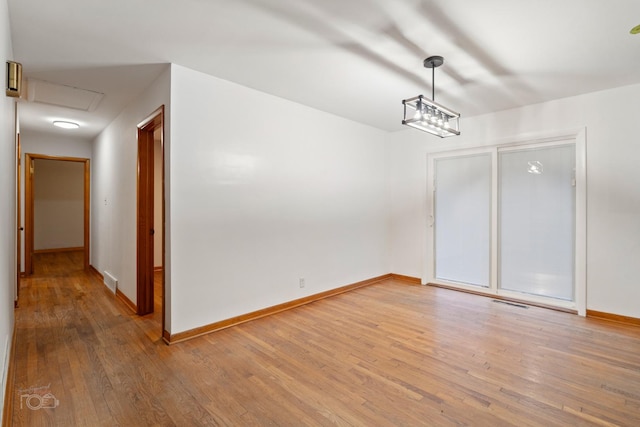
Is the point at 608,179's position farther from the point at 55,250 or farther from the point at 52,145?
the point at 55,250

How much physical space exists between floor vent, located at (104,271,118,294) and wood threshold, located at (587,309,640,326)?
6098 mm

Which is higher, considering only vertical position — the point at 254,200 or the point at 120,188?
the point at 120,188

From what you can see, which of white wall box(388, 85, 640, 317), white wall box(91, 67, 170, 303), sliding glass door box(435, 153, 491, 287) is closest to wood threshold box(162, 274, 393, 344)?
white wall box(91, 67, 170, 303)

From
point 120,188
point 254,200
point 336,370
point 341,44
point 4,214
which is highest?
point 341,44

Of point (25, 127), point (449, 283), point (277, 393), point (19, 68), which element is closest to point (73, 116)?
point (25, 127)

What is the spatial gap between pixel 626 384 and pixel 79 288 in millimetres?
6415

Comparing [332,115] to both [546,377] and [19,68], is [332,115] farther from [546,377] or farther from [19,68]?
[546,377]

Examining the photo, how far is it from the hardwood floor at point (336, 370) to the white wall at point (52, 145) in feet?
10.5

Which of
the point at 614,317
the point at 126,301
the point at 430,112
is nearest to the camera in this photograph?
the point at 430,112

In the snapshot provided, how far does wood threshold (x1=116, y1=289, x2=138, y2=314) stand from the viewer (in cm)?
362

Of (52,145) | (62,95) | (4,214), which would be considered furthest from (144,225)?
(52,145)

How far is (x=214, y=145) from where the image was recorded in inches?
122

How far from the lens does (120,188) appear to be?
4289 millimetres

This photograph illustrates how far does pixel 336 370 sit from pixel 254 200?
1947 millimetres
